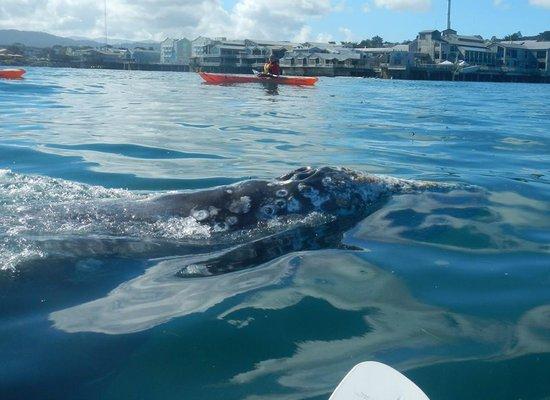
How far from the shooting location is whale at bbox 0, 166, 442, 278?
514cm

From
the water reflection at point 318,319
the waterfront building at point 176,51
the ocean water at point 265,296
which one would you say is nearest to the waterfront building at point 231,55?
the waterfront building at point 176,51

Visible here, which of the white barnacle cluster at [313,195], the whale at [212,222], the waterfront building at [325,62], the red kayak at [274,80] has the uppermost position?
the waterfront building at [325,62]

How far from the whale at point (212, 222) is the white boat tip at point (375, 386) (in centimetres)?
203

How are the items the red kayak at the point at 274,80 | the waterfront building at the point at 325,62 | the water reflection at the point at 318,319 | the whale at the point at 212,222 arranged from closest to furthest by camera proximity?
the water reflection at the point at 318,319, the whale at the point at 212,222, the red kayak at the point at 274,80, the waterfront building at the point at 325,62

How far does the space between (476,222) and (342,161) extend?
14.1 ft

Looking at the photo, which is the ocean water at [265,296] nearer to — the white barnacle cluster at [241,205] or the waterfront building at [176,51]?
the white barnacle cluster at [241,205]

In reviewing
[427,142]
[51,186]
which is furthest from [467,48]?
[51,186]

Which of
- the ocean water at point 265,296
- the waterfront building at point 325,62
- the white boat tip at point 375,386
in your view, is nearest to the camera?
the white boat tip at point 375,386

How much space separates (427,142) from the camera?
1335cm

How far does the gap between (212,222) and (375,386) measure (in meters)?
3.02

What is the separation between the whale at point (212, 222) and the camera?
5.14m

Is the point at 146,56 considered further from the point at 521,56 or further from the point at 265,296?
the point at 265,296

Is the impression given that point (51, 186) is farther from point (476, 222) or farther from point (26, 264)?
point (476, 222)

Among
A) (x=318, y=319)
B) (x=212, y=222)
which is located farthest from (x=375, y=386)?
(x=212, y=222)
